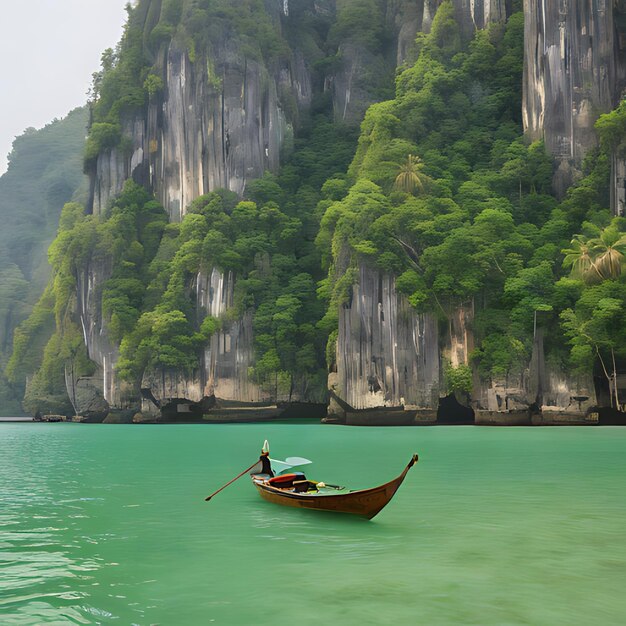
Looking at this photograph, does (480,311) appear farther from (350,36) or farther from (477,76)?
(350,36)

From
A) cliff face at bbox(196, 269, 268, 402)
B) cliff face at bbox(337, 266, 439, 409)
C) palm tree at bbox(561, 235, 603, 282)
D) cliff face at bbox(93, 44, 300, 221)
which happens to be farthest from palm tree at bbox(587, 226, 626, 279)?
cliff face at bbox(93, 44, 300, 221)

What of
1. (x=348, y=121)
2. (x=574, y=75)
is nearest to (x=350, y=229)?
(x=574, y=75)

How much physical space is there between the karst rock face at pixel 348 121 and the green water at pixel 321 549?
21448 millimetres

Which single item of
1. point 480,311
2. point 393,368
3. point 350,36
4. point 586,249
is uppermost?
point 350,36

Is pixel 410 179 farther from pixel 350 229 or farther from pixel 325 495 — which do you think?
pixel 325 495

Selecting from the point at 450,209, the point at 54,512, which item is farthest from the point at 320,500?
the point at 450,209

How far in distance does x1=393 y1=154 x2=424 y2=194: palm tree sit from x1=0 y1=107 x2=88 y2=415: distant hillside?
52.5 meters

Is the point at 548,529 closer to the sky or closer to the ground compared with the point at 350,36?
closer to the ground

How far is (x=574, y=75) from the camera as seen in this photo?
4662cm

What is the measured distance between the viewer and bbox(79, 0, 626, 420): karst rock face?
43.2m

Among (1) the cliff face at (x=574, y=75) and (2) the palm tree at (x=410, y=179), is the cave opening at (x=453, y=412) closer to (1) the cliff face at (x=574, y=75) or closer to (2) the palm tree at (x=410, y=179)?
(2) the palm tree at (x=410, y=179)

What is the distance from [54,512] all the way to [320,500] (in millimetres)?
4915

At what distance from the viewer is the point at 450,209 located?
44.7 metres

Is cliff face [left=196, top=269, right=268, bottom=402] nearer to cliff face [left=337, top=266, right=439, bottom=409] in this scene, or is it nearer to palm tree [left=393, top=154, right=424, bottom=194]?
cliff face [left=337, top=266, right=439, bottom=409]
